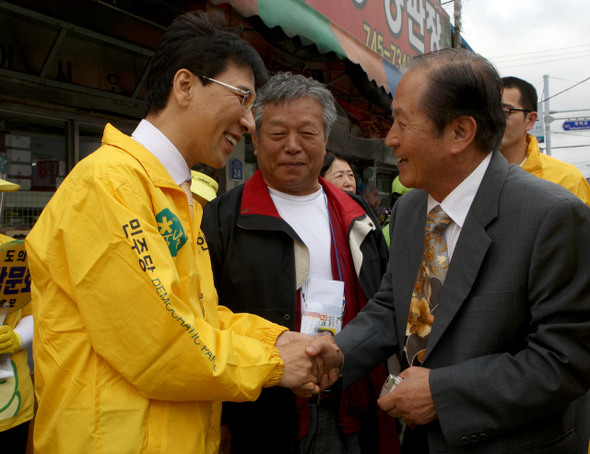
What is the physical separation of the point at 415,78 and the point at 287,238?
0.95 m

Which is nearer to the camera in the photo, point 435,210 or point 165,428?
point 165,428

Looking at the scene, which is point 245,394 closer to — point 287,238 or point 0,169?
point 287,238

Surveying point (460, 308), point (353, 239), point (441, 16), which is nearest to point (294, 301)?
point (353, 239)

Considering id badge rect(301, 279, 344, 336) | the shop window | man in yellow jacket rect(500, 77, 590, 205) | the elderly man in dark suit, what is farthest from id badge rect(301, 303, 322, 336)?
the shop window

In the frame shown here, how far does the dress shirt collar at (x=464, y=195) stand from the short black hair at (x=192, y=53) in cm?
94

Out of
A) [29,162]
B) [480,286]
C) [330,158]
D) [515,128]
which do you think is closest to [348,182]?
[330,158]

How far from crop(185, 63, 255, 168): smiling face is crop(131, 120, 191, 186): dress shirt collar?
83mm

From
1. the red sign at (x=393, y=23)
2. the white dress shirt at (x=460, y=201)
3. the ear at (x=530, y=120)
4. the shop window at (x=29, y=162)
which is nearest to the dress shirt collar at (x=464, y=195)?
the white dress shirt at (x=460, y=201)

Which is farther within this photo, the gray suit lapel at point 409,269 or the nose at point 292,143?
the nose at point 292,143

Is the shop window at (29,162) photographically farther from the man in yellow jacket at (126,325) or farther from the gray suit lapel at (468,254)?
the gray suit lapel at (468,254)

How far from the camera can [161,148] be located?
152 centimetres

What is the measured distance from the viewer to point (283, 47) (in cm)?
331

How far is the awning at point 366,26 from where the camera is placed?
3.11 m

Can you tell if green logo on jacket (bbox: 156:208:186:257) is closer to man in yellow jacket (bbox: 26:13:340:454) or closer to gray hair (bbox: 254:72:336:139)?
man in yellow jacket (bbox: 26:13:340:454)
